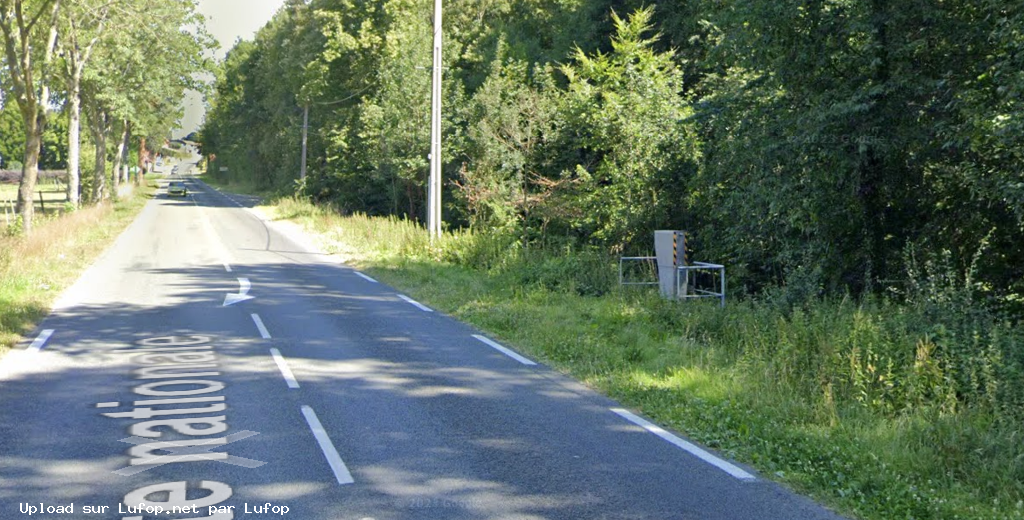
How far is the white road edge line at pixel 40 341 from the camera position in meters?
11.0

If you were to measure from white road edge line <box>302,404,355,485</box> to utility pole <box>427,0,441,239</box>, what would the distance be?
15.7 m

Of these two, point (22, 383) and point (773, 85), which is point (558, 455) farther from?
point (773, 85)

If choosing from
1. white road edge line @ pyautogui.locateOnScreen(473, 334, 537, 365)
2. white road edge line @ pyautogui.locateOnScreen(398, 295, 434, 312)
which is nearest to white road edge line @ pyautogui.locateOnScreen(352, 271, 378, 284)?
white road edge line @ pyautogui.locateOnScreen(398, 295, 434, 312)

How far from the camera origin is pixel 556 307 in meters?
14.6

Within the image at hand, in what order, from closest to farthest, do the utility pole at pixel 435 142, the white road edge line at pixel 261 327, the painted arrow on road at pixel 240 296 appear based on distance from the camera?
the white road edge line at pixel 261 327 → the painted arrow on road at pixel 240 296 → the utility pole at pixel 435 142

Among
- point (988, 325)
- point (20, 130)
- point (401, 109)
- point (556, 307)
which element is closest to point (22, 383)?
point (556, 307)

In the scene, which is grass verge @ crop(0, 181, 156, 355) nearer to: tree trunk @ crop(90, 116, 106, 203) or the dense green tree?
the dense green tree

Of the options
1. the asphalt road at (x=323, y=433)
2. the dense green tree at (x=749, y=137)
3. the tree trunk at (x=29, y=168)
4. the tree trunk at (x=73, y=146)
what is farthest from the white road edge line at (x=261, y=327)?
the tree trunk at (x=73, y=146)

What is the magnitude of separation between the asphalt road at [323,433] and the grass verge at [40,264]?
50cm

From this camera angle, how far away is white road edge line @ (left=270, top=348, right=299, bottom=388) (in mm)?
9261

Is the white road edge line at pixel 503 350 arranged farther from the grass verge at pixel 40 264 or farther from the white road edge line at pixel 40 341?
the grass verge at pixel 40 264

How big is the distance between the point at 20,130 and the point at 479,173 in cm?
12880

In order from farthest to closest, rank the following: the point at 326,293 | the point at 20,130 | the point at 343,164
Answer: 1. the point at 20,130
2. the point at 343,164
3. the point at 326,293

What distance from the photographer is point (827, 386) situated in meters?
8.12
